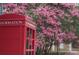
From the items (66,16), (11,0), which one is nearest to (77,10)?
(66,16)

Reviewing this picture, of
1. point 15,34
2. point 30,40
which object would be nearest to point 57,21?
point 30,40

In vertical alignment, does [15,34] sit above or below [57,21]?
below

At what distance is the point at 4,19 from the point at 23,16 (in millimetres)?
189

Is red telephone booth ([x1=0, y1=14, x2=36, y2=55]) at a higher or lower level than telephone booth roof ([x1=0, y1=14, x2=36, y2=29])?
lower

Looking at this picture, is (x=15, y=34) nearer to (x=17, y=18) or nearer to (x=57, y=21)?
(x=17, y=18)

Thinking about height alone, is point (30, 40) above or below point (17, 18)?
below

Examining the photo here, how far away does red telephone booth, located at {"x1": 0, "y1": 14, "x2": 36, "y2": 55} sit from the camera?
23.6 ft

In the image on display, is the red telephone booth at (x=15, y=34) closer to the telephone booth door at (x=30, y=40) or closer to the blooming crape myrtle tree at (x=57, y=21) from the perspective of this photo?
the telephone booth door at (x=30, y=40)

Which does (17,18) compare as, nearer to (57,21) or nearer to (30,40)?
(30,40)

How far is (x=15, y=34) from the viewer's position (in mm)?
7207

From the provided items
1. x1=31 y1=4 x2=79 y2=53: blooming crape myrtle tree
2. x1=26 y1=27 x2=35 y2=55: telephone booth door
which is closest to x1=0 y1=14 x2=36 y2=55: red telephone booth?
x1=26 y1=27 x2=35 y2=55: telephone booth door

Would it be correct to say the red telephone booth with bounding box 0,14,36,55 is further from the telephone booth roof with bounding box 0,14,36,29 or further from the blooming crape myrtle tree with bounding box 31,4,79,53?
the blooming crape myrtle tree with bounding box 31,4,79,53

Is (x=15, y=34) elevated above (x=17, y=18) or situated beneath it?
situated beneath

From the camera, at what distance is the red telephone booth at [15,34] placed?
7198 mm
